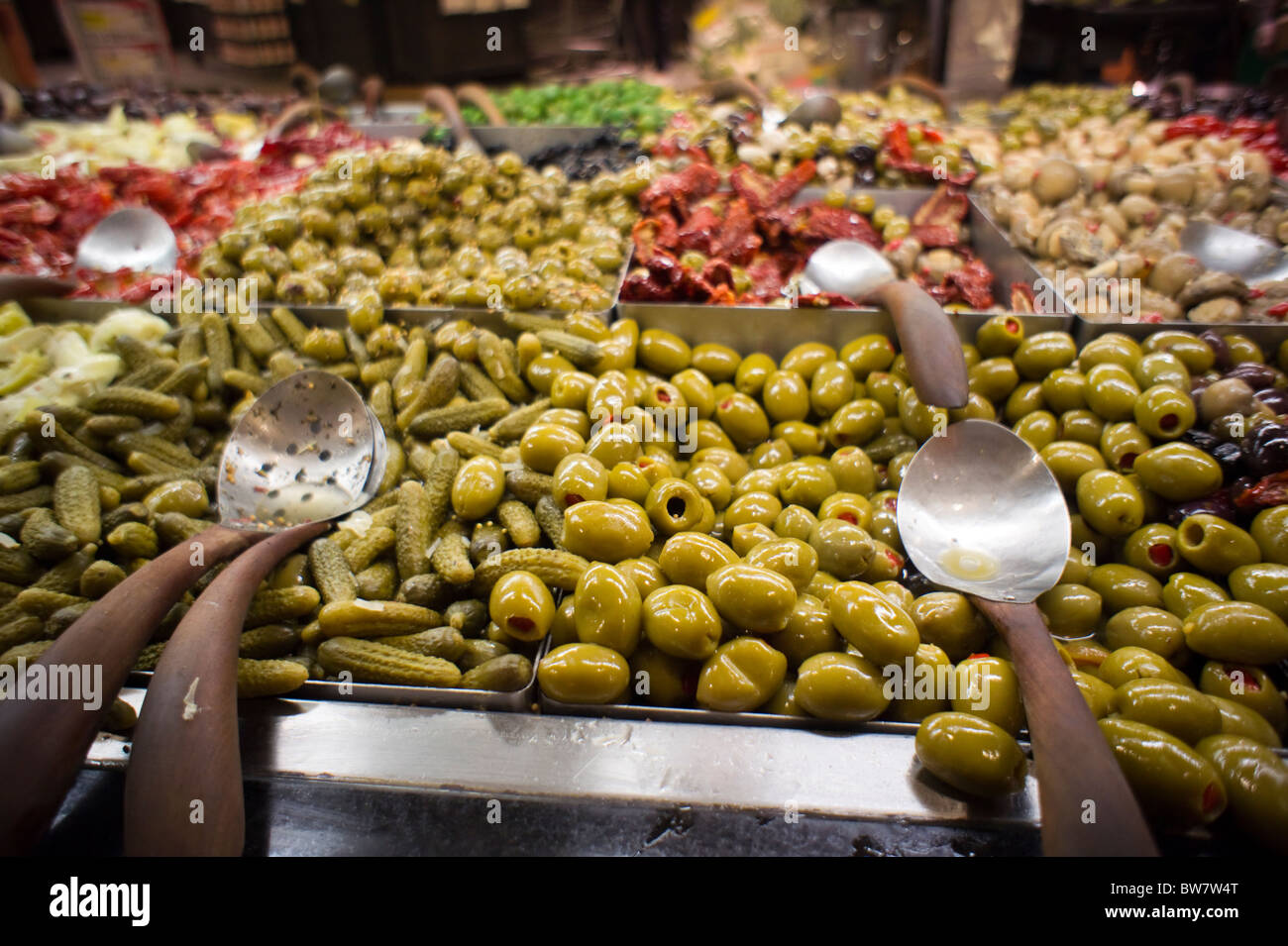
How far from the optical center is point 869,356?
2.79m

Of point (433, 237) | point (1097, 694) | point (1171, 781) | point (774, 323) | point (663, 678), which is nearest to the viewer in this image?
point (1171, 781)

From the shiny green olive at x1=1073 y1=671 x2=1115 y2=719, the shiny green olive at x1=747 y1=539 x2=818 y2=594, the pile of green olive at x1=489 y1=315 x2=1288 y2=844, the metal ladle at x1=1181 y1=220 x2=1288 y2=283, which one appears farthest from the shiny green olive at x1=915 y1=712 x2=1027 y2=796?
the metal ladle at x1=1181 y1=220 x2=1288 y2=283

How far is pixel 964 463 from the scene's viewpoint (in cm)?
221

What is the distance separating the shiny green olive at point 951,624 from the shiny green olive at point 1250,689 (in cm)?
56

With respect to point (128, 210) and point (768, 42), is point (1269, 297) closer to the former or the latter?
point (128, 210)

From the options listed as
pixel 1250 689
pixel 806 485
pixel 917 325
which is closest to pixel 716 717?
pixel 806 485

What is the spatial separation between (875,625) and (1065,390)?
1.48 meters

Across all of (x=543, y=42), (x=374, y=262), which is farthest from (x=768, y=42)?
(x=374, y=262)

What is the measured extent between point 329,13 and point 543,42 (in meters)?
4.35

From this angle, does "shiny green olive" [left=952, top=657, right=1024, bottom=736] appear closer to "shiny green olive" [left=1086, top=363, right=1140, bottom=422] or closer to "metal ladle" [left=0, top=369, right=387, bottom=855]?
"shiny green olive" [left=1086, top=363, right=1140, bottom=422]

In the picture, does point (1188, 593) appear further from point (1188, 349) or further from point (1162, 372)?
point (1188, 349)

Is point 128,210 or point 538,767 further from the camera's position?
point 128,210

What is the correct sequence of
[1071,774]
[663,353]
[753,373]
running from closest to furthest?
[1071,774], [753,373], [663,353]

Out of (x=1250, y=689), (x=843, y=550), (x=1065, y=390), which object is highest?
(x=1065, y=390)
